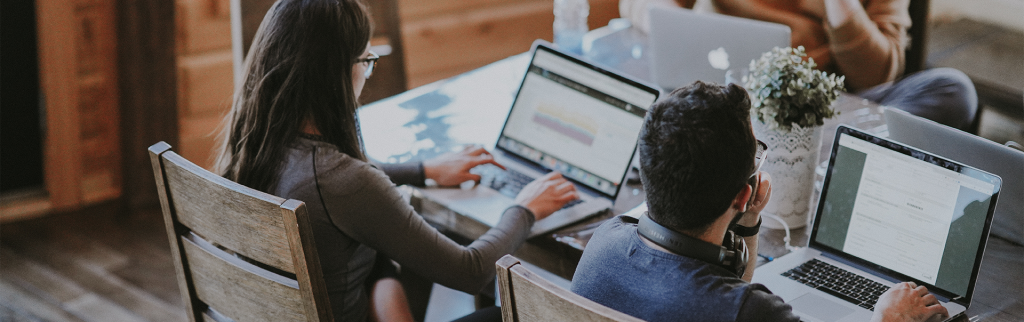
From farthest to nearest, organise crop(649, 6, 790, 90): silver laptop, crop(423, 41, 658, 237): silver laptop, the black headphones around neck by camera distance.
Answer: crop(649, 6, 790, 90): silver laptop, crop(423, 41, 658, 237): silver laptop, the black headphones around neck

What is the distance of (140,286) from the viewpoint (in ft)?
9.12

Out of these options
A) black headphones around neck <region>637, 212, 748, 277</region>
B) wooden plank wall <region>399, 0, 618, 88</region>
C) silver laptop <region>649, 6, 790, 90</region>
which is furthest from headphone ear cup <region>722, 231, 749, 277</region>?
wooden plank wall <region>399, 0, 618, 88</region>

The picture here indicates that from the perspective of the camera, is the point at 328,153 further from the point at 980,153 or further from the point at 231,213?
the point at 980,153

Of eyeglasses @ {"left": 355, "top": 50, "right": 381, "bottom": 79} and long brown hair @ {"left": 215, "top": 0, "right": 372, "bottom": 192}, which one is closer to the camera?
long brown hair @ {"left": 215, "top": 0, "right": 372, "bottom": 192}

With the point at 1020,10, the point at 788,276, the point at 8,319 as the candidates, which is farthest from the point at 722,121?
the point at 1020,10

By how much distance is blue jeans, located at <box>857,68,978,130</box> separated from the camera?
238 cm

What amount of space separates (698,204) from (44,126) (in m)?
2.63

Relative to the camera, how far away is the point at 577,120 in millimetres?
1884

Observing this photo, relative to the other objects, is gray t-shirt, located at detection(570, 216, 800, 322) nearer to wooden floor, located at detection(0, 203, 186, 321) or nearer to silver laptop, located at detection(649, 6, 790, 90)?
silver laptop, located at detection(649, 6, 790, 90)

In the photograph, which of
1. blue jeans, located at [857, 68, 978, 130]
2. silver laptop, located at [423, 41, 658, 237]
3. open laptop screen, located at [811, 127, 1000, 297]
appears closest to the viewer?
open laptop screen, located at [811, 127, 1000, 297]

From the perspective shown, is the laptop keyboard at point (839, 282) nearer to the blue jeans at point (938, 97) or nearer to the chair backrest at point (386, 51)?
the blue jeans at point (938, 97)

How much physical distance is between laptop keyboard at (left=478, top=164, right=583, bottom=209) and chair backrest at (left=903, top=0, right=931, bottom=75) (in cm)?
159

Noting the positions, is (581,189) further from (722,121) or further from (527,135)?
(722,121)

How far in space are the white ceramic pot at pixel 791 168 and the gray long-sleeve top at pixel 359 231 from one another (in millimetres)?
526
